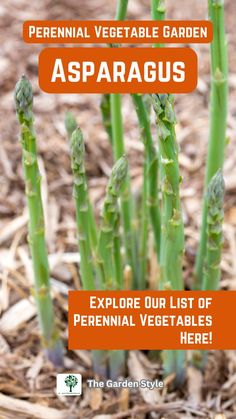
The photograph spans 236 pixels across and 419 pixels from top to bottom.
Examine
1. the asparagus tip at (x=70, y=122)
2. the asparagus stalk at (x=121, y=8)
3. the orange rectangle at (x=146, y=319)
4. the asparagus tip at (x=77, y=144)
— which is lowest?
the orange rectangle at (x=146, y=319)

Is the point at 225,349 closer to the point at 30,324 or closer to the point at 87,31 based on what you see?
the point at 30,324

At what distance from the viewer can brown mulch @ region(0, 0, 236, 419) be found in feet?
3.09

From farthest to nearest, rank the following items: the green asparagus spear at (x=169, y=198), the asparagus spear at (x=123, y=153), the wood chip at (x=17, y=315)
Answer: the wood chip at (x=17, y=315) → the asparagus spear at (x=123, y=153) → the green asparagus spear at (x=169, y=198)

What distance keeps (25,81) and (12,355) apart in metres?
0.38

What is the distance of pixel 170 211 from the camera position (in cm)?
81

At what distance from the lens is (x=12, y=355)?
98cm

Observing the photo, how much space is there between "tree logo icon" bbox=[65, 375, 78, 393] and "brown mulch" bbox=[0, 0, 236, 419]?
31 mm

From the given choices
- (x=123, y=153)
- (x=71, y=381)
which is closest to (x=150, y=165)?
(x=123, y=153)

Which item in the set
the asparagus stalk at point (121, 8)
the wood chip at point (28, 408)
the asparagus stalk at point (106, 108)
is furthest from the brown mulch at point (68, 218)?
the asparagus stalk at point (121, 8)

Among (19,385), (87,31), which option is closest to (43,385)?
(19,385)

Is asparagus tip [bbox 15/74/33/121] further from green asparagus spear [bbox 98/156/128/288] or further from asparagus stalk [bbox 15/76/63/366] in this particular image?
green asparagus spear [bbox 98/156/128/288]

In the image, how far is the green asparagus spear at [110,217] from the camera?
81cm

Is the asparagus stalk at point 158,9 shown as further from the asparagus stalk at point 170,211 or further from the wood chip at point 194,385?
the wood chip at point 194,385

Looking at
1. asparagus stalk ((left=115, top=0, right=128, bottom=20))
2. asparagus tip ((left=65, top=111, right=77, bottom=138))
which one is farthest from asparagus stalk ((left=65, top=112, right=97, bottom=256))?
asparagus stalk ((left=115, top=0, right=128, bottom=20))
